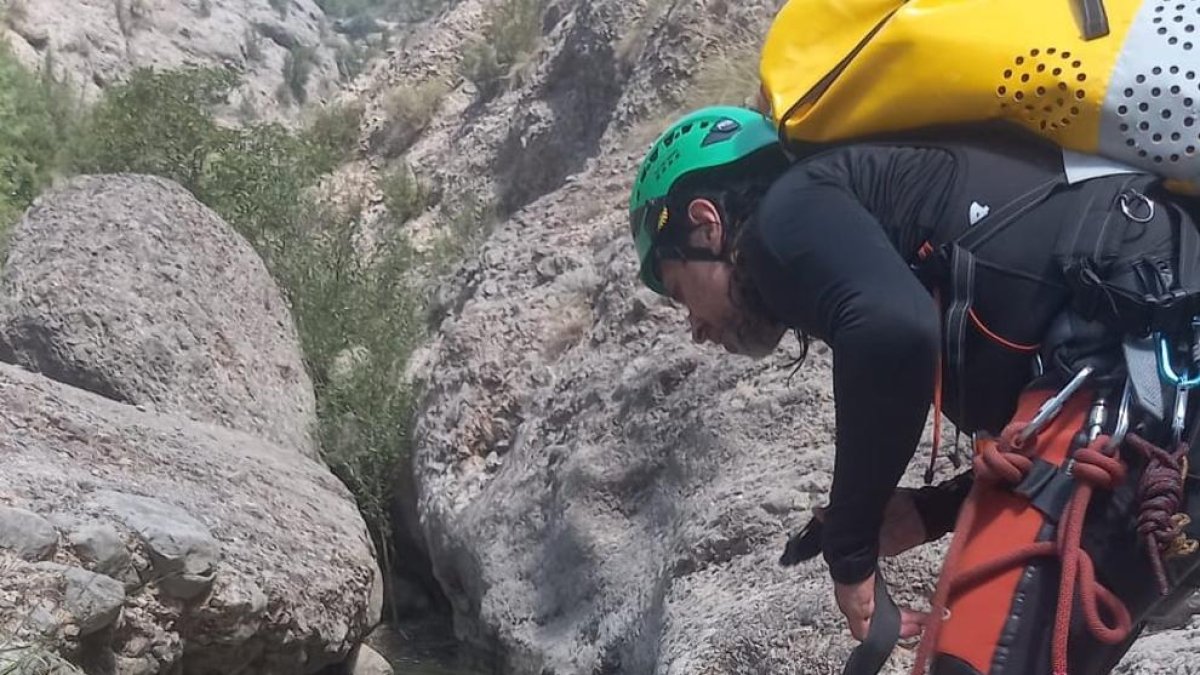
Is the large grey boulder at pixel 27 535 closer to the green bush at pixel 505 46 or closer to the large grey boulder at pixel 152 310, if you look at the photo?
the large grey boulder at pixel 152 310

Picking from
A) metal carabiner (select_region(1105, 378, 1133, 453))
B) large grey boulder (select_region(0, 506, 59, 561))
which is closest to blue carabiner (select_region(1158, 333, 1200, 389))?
metal carabiner (select_region(1105, 378, 1133, 453))

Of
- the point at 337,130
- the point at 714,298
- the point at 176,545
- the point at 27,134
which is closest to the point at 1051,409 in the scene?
the point at 714,298

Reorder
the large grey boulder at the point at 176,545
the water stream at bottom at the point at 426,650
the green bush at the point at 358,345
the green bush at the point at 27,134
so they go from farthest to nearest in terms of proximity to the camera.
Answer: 1. the green bush at the point at 27,134
2. the green bush at the point at 358,345
3. the water stream at bottom at the point at 426,650
4. the large grey boulder at the point at 176,545

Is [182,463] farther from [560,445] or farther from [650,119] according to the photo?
[650,119]

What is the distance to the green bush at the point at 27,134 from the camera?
1084 centimetres

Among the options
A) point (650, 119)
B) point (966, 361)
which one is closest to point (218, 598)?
point (966, 361)

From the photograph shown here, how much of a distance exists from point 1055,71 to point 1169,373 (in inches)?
16.3

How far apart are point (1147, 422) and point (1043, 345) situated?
0.55ft

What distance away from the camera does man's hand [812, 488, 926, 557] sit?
7.78 feet

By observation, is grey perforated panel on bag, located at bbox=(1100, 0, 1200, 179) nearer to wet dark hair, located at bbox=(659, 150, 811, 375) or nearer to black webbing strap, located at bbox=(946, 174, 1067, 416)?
black webbing strap, located at bbox=(946, 174, 1067, 416)

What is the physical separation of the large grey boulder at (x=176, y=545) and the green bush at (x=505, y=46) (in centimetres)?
867

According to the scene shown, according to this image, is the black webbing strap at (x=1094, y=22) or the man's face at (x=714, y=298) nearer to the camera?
the black webbing strap at (x=1094, y=22)

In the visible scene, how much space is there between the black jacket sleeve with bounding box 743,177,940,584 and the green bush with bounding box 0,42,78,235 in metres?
8.58

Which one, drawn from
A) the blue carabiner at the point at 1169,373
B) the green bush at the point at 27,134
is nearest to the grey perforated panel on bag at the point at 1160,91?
the blue carabiner at the point at 1169,373
